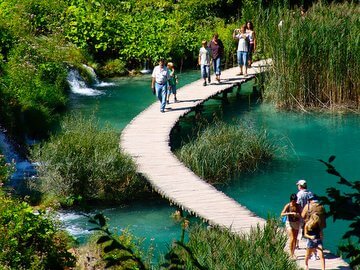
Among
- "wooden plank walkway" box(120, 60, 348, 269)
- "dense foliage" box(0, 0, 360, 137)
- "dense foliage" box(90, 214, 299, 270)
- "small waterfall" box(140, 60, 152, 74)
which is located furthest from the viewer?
"small waterfall" box(140, 60, 152, 74)

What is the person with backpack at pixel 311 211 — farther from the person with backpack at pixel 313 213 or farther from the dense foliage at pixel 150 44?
the dense foliage at pixel 150 44

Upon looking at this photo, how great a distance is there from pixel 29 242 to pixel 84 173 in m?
4.57

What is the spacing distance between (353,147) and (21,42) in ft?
31.1

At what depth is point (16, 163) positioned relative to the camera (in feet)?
56.0

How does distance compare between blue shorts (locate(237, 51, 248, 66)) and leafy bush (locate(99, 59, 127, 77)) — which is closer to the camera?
blue shorts (locate(237, 51, 248, 66))

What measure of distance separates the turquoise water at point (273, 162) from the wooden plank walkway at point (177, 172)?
1.60 feet

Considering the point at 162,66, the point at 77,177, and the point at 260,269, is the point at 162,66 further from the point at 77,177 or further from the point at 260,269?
the point at 260,269

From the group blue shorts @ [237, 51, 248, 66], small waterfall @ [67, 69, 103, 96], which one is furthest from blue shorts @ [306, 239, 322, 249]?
small waterfall @ [67, 69, 103, 96]

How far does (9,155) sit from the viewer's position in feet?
Answer: 56.5

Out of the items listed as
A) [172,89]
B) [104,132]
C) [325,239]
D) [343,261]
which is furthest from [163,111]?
[343,261]

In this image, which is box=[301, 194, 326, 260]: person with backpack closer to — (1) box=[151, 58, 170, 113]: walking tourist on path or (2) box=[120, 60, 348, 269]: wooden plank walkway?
(2) box=[120, 60, 348, 269]: wooden plank walkway

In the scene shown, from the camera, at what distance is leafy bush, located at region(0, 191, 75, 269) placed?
1023cm

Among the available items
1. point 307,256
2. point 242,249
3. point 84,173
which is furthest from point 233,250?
point 84,173

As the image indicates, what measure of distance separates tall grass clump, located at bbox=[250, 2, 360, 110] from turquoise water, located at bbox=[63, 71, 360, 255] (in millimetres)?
522
